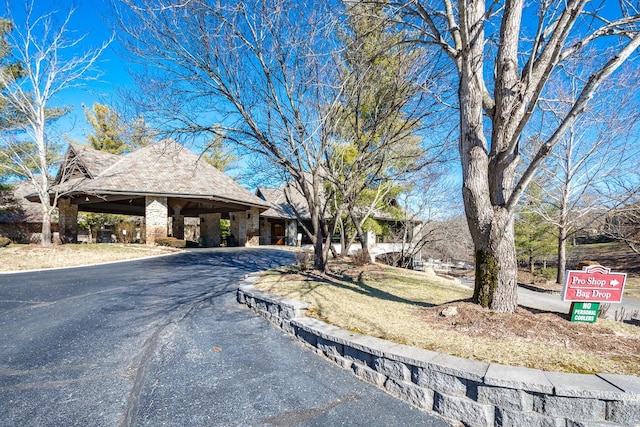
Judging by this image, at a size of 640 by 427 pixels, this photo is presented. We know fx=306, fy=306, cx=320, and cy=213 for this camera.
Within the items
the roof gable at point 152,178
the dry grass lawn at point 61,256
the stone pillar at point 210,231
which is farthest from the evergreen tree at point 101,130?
the dry grass lawn at point 61,256

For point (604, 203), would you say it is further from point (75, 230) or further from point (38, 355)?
point (75, 230)

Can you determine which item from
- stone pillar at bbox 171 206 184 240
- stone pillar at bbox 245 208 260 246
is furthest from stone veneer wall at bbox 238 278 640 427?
stone pillar at bbox 171 206 184 240

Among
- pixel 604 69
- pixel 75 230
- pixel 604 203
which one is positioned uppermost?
pixel 604 69

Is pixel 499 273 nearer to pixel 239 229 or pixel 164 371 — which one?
pixel 164 371

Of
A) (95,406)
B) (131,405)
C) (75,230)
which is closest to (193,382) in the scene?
(131,405)

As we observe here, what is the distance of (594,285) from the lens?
3682 mm

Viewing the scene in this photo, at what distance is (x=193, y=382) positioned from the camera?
2.79 metres

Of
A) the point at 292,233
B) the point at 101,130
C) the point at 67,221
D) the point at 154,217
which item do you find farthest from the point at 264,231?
the point at 101,130

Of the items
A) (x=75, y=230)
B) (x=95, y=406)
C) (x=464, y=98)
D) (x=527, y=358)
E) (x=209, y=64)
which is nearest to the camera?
(x=95, y=406)

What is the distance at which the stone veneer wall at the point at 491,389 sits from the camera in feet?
6.91

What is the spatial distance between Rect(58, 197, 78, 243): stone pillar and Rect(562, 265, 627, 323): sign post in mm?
18644

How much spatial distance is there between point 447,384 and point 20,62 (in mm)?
19014

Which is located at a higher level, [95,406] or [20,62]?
[20,62]

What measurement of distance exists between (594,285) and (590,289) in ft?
0.24
